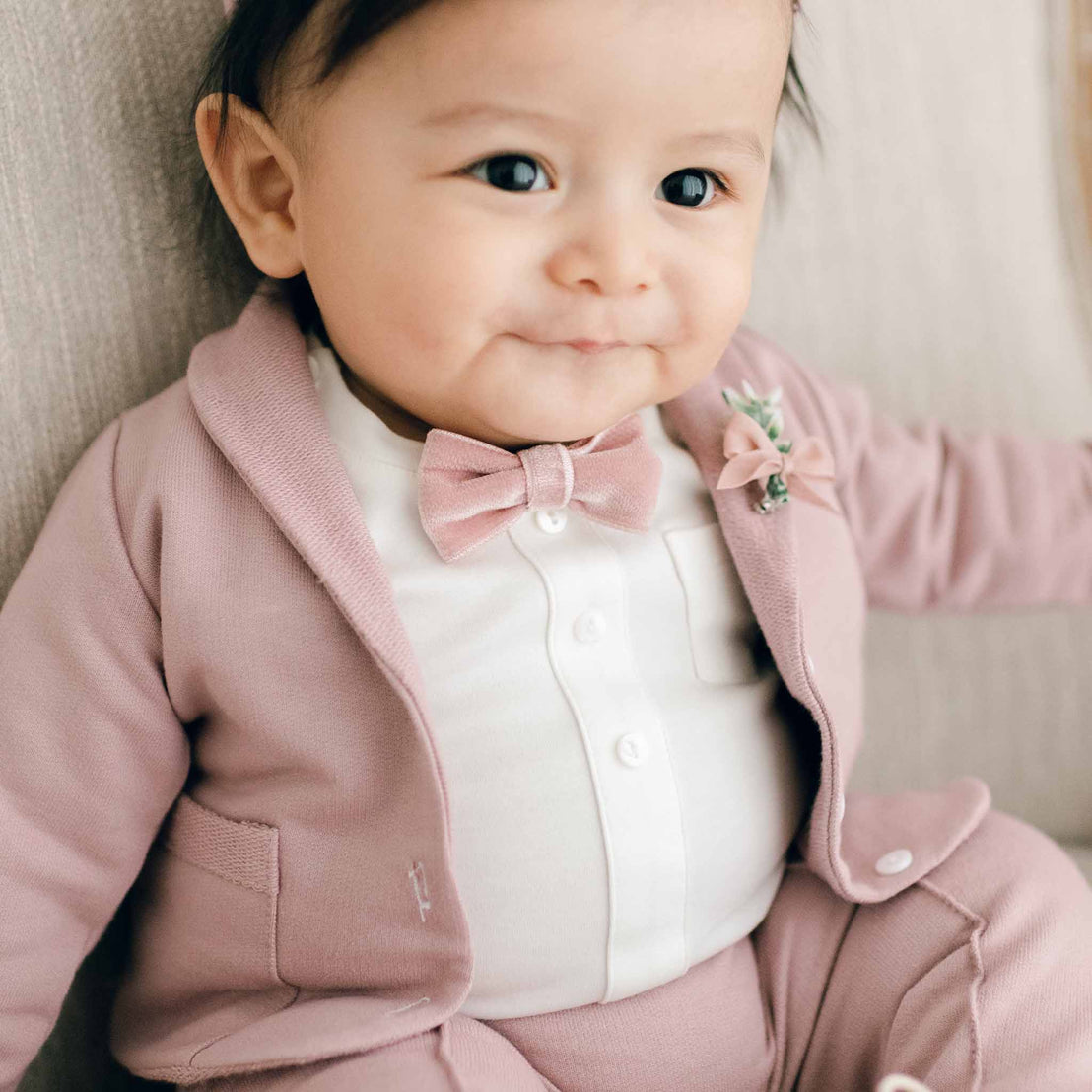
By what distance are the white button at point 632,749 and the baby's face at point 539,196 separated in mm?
198

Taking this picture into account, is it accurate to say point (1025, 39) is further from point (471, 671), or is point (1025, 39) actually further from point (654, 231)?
point (471, 671)

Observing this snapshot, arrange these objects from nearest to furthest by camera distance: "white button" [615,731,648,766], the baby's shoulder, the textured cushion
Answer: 1. "white button" [615,731,648,766]
2. the baby's shoulder
3. the textured cushion

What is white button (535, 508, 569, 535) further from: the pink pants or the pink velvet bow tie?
the pink pants

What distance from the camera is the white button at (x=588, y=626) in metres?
0.83

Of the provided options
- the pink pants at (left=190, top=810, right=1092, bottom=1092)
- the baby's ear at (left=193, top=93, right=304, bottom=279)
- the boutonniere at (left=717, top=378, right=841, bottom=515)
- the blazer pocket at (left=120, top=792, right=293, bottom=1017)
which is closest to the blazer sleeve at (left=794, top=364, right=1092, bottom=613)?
the boutonniere at (left=717, top=378, right=841, bottom=515)

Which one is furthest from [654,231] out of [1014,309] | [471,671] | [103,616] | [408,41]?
[1014,309]

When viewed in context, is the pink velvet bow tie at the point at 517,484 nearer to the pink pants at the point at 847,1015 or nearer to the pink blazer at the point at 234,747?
the pink blazer at the point at 234,747

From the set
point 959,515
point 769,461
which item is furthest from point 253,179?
point 959,515

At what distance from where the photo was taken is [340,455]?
850 mm

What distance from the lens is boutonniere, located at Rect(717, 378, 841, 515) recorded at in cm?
90

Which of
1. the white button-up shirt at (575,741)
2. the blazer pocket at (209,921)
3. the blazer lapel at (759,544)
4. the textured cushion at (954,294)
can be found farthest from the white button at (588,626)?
the textured cushion at (954,294)

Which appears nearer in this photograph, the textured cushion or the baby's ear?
the baby's ear

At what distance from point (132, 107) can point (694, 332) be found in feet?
1.38

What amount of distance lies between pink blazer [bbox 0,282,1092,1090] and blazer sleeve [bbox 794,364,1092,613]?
214mm
